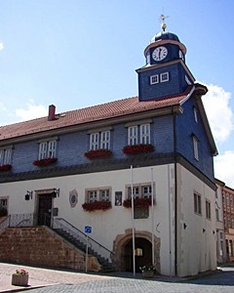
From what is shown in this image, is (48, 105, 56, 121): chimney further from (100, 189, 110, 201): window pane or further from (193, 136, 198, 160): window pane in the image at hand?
(193, 136, 198, 160): window pane

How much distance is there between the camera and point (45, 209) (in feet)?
79.9

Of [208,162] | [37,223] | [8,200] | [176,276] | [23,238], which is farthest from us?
[208,162]

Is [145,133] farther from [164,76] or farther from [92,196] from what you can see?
[164,76]

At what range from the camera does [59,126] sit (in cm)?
2478

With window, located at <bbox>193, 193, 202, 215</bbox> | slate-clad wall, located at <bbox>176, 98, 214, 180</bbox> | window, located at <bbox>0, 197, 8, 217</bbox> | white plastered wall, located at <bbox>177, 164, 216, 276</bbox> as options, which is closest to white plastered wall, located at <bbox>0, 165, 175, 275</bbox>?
white plastered wall, located at <bbox>177, 164, 216, 276</bbox>

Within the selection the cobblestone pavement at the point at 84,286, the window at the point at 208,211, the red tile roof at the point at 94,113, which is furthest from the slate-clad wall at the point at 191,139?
the cobblestone pavement at the point at 84,286

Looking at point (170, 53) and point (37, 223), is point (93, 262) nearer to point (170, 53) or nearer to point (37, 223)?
point (37, 223)

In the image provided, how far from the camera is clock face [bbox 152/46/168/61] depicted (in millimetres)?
26369

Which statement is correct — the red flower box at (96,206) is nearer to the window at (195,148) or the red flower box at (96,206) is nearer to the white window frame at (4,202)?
the window at (195,148)

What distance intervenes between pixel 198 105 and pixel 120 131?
23.4 ft

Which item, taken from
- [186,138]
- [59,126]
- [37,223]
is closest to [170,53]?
[186,138]

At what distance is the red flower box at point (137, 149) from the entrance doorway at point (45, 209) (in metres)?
6.13

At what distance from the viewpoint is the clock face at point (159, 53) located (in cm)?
2637

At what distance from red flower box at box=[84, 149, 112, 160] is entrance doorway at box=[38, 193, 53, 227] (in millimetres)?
3825
